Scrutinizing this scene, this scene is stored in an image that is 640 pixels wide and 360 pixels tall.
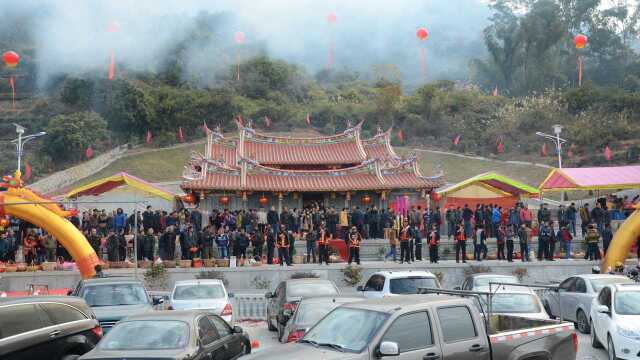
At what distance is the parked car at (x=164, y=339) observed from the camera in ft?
27.9

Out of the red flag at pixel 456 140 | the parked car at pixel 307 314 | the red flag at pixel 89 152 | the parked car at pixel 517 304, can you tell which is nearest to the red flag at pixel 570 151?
the red flag at pixel 456 140

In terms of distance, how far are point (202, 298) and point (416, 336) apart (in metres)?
9.47

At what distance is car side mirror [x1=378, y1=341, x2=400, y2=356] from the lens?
23.2 ft

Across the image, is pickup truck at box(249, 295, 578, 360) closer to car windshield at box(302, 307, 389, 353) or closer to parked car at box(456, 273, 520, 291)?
car windshield at box(302, 307, 389, 353)

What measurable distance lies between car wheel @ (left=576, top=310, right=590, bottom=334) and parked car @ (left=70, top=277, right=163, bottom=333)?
382 inches

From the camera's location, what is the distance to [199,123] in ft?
239

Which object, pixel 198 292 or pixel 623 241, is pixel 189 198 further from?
pixel 623 241

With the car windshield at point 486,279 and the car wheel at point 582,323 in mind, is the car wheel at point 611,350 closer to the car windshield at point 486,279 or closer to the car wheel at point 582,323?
the car wheel at point 582,323

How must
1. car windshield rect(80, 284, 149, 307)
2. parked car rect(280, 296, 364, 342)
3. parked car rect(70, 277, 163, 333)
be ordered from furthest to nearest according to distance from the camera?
car windshield rect(80, 284, 149, 307), parked car rect(70, 277, 163, 333), parked car rect(280, 296, 364, 342)

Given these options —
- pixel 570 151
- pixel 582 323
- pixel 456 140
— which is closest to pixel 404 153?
pixel 456 140

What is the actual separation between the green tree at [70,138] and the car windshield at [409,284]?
175 feet

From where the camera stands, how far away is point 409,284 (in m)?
15.4

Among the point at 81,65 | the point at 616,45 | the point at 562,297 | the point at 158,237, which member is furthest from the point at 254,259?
the point at 616,45

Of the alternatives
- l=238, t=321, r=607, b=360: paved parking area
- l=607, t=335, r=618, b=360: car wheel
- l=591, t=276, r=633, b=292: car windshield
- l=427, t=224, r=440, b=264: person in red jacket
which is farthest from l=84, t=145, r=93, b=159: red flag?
l=607, t=335, r=618, b=360: car wheel
